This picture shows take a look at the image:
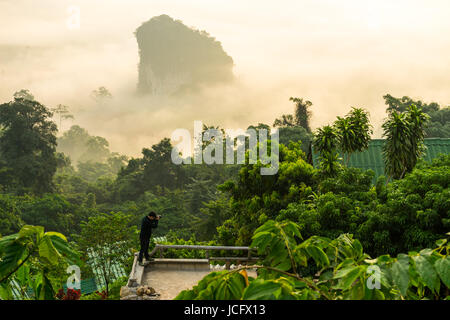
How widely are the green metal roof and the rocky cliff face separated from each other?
109 m

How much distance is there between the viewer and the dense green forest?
5.41ft

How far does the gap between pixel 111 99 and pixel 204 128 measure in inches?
3813

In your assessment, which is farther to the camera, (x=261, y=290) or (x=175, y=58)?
(x=175, y=58)

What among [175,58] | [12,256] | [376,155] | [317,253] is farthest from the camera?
[175,58]

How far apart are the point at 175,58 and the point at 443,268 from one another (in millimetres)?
134362

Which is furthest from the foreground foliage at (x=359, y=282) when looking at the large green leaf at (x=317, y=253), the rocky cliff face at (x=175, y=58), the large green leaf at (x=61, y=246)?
the rocky cliff face at (x=175, y=58)

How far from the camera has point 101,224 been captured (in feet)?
59.9

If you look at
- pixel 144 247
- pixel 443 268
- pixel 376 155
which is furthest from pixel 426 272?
pixel 376 155

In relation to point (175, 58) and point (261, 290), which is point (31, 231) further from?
point (175, 58)

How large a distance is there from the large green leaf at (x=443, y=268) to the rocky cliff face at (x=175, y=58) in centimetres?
12781

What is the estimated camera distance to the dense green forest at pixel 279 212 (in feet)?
5.41

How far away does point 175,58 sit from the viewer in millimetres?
131375

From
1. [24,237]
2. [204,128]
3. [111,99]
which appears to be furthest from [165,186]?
[111,99]
